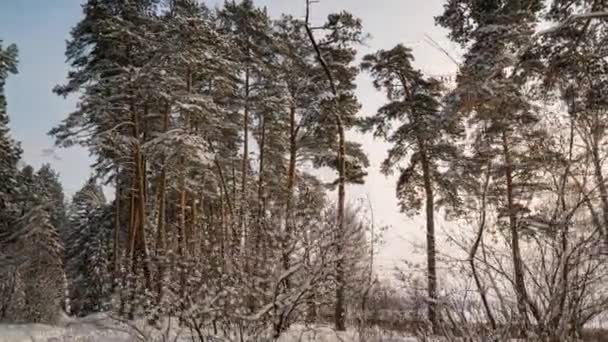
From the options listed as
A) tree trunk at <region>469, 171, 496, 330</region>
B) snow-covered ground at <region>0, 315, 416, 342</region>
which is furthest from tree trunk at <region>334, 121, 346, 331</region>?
tree trunk at <region>469, 171, 496, 330</region>

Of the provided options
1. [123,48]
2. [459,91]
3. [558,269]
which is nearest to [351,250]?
[459,91]

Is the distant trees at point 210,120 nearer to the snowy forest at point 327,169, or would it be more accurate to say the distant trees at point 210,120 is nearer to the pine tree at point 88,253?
the snowy forest at point 327,169

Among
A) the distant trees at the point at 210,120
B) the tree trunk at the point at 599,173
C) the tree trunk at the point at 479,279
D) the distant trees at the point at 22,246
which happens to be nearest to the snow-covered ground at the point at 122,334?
the distant trees at the point at 210,120

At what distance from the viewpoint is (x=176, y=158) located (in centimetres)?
1169

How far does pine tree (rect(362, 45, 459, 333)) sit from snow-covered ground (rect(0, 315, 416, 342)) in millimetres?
5241

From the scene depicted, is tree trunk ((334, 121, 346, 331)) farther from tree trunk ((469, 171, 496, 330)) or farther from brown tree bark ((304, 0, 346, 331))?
tree trunk ((469, 171, 496, 330))

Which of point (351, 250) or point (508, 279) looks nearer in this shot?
point (508, 279)

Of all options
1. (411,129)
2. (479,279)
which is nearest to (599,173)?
(479,279)

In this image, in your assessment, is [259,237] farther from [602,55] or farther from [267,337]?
[602,55]

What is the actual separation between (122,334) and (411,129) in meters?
10.3

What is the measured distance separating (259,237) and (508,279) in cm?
548

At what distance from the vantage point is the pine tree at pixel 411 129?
14.1 meters

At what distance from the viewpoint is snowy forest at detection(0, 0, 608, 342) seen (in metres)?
4.75

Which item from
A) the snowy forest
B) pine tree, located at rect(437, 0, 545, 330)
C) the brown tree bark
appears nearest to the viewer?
the snowy forest
